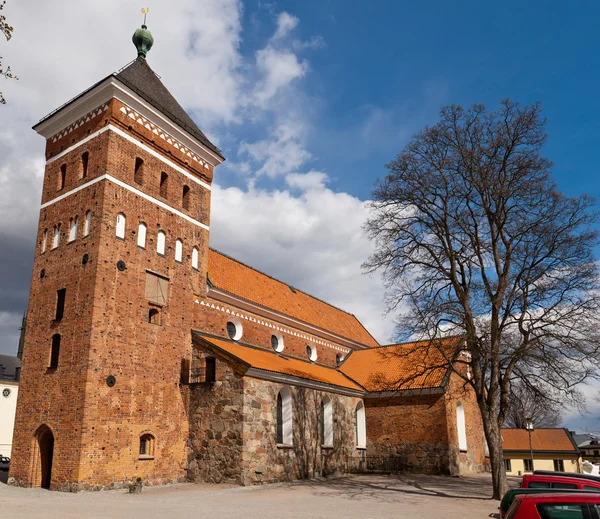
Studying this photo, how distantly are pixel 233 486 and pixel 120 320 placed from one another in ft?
23.5

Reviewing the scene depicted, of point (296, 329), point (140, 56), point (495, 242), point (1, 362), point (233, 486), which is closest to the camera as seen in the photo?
point (495, 242)

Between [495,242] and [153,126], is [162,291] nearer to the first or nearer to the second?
[153,126]

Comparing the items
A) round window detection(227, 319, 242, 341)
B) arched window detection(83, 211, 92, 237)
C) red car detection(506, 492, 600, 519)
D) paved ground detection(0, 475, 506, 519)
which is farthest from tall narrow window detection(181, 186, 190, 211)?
red car detection(506, 492, 600, 519)

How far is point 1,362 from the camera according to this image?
58375mm

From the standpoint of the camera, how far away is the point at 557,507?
21.3 feet

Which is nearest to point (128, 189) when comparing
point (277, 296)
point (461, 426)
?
Result: point (277, 296)

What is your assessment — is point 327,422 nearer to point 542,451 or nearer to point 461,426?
point 461,426

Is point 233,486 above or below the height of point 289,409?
below

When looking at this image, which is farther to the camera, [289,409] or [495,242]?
[289,409]

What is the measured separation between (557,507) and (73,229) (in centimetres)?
1892

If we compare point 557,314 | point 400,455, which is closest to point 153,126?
point 557,314

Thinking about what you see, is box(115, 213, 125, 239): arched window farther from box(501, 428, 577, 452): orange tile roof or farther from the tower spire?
box(501, 428, 577, 452): orange tile roof

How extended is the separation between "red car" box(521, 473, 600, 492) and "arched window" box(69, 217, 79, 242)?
17170 mm

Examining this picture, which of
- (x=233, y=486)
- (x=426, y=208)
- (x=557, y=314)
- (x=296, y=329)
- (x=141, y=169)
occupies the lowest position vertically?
(x=233, y=486)
